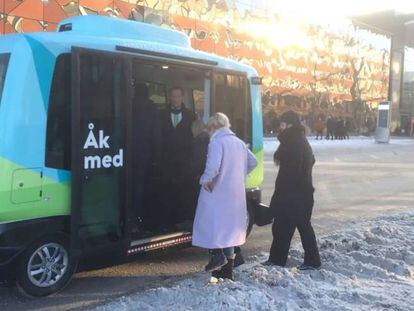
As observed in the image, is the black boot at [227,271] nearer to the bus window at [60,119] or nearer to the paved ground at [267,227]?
the paved ground at [267,227]

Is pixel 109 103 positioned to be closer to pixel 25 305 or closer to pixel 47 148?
pixel 47 148

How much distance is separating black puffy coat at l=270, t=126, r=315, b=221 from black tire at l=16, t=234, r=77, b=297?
2.19 m

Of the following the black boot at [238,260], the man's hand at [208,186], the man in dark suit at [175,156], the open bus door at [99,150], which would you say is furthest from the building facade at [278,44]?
the man's hand at [208,186]

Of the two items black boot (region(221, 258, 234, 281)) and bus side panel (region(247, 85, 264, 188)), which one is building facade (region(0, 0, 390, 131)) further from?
black boot (region(221, 258, 234, 281))

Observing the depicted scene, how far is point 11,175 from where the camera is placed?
15.6 feet

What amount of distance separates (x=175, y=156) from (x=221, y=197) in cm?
147

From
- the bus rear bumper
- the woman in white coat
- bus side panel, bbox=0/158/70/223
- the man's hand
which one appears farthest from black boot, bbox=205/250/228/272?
the bus rear bumper

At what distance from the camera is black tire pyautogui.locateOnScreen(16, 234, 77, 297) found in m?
5.02

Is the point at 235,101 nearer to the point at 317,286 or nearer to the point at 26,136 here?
the point at 317,286

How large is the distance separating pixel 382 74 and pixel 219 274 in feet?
203

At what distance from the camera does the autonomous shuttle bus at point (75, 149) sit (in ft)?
16.0

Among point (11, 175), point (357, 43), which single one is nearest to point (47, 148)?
point (11, 175)

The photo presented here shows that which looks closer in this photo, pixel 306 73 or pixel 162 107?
pixel 162 107

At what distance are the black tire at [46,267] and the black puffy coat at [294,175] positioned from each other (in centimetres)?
219
